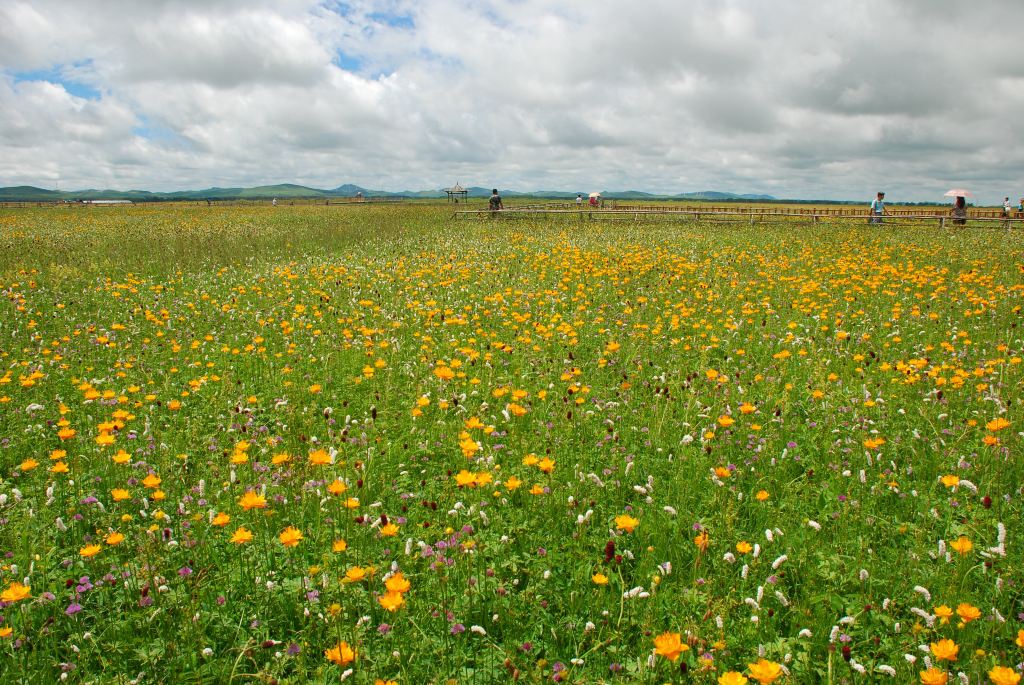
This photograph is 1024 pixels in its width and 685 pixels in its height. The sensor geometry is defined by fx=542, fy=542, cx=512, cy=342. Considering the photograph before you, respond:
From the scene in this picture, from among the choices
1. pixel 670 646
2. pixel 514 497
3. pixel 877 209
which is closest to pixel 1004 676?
pixel 670 646

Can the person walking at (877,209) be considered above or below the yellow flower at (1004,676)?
above

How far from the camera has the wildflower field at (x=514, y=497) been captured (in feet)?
8.52

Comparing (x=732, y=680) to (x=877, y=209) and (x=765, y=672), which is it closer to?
(x=765, y=672)

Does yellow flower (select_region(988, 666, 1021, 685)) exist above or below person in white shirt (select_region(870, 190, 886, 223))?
below

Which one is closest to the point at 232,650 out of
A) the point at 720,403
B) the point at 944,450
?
the point at 720,403

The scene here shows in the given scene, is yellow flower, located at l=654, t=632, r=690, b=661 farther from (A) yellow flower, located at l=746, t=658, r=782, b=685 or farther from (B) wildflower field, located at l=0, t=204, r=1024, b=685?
(A) yellow flower, located at l=746, t=658, r=782, b=685

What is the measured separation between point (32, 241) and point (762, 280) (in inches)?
920

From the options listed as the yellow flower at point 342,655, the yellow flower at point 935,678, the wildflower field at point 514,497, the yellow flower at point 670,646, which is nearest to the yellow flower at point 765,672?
the wildflower field at point 514,497

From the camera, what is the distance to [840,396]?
5277mm

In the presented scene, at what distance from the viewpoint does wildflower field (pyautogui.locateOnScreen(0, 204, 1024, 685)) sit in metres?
2.60

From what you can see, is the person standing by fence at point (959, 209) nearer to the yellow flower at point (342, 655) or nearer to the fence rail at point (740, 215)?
the fence rail at point (740, 215)

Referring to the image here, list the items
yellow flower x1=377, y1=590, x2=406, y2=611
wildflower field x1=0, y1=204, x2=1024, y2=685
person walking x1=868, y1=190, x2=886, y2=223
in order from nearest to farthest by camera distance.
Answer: yellow flower x1=377, y1=590, x2=406, y2=611
wildflower field x1=0, y1=204, x2=1024, y2=685
person walking x1=868, y1=190, x2=886, y2=223

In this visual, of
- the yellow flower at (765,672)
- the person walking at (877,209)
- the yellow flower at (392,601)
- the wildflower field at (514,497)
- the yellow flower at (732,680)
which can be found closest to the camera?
the yellow flower at (765,672)

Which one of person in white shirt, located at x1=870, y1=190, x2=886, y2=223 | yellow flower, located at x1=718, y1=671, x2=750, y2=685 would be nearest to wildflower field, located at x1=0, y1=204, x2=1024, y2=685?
yellow flower, located at x1=718, y1=671, x2=750, y2=685
